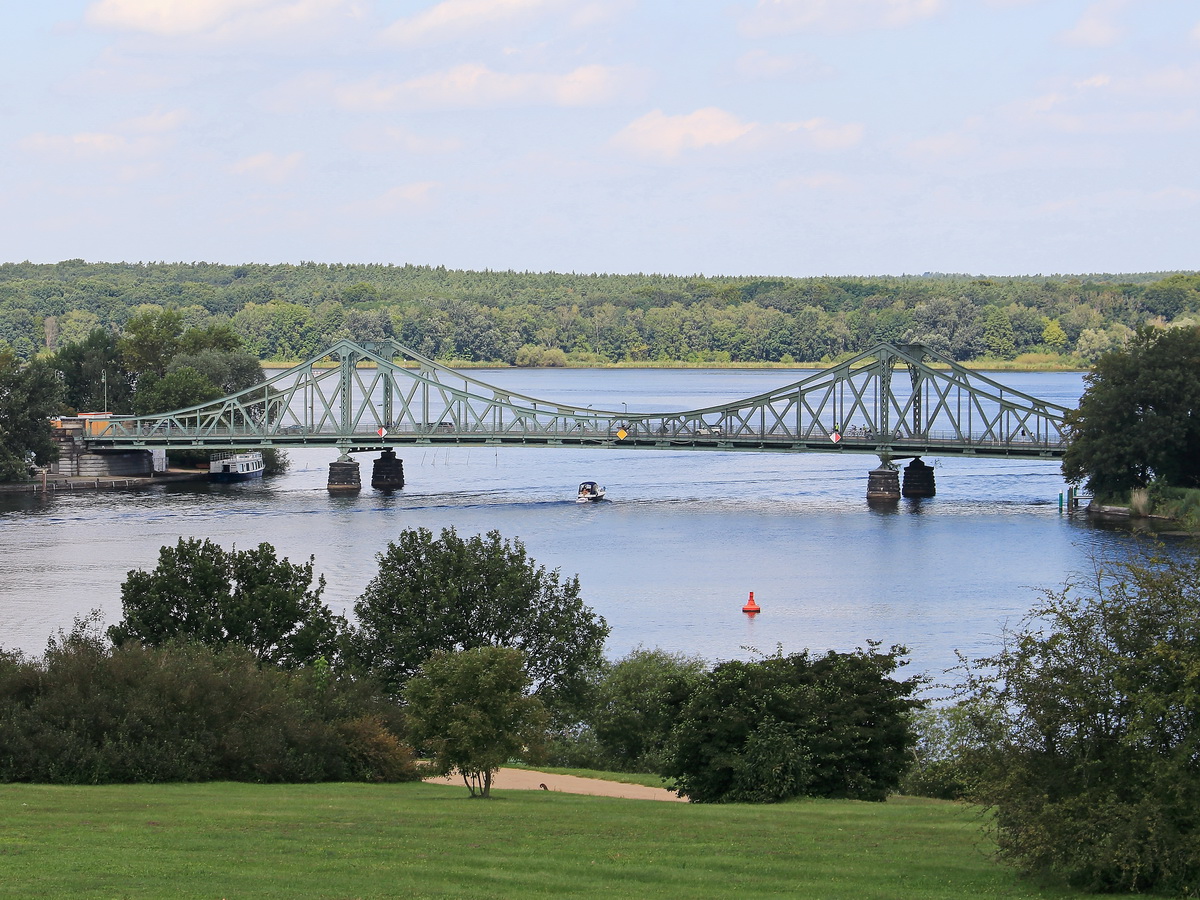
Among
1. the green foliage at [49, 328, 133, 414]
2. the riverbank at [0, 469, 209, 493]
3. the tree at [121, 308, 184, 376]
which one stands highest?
the tree at [121, 308, 184, 376]

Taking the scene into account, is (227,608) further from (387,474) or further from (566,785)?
(387,474)

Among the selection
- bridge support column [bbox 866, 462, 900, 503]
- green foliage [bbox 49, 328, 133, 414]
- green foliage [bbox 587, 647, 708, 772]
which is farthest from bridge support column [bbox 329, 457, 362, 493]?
green foliage [bbox 587, 647, 708, 772]

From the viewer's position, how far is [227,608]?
132ft

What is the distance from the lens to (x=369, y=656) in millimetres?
40594

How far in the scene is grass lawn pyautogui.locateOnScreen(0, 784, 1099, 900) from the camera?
19.4 meters

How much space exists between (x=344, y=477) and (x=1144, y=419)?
Result: 5107 centimetres

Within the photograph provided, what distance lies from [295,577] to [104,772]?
1222cm

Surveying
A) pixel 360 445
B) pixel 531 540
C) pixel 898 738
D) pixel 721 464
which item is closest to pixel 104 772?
pixel 898 738

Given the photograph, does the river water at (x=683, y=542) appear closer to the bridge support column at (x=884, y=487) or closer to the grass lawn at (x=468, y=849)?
the bridge support column at (x=884, y=487)

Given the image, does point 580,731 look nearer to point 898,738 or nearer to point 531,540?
point 898,738

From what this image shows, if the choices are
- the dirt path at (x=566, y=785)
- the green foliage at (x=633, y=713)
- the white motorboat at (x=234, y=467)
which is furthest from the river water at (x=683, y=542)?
the dirt path at (x=566, y=785)

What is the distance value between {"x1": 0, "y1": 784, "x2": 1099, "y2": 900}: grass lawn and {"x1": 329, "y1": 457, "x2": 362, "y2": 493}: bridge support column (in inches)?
3084

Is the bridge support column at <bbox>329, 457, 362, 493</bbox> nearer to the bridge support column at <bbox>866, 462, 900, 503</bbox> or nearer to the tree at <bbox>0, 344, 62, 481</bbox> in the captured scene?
the tree at <bbox>0, 344, 62, 481</bbox>

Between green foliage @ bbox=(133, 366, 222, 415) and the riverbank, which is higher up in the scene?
green foliage @ bbox=(133, 366, 222, 415)
